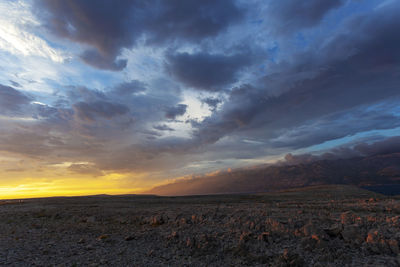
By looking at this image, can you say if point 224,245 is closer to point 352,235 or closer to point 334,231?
point 334,231

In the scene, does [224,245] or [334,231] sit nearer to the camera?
[334,231]

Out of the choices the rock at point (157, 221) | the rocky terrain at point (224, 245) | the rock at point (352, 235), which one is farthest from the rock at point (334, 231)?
the rock at point (157, 221)

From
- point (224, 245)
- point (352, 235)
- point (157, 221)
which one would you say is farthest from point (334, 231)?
point (157, 221)

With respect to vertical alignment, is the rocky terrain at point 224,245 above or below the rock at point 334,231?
below

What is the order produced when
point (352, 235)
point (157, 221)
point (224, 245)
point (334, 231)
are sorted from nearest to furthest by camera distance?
1. point (352, 235)
2. point (334, 231)
3. point (224, 245)
4. point (157, 221)

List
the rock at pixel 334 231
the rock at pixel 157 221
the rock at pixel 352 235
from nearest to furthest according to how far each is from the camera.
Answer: the rock at pixel 352 235 → the rock at pixel 334 231 → the rock at pixel 157 221

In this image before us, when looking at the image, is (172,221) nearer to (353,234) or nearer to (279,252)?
(279,252)

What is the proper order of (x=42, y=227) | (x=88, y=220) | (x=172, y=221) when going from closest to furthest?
(x=172, y=221) < (x=42, y=227) < (x=88, y=220)

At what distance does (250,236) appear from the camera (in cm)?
1452

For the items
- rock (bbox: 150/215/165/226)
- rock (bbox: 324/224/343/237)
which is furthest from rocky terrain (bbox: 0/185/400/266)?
rock (bbox: 150/215/165/226)

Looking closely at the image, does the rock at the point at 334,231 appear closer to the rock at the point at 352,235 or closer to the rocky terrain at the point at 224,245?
the rocky terrain at the point at 224,245

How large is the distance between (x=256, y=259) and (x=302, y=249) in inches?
101

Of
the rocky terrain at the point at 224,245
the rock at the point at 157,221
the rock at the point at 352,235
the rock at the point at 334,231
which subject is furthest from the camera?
the rock at the point at 157,221

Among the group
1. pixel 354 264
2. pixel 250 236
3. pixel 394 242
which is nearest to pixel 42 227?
pixel 250 236
